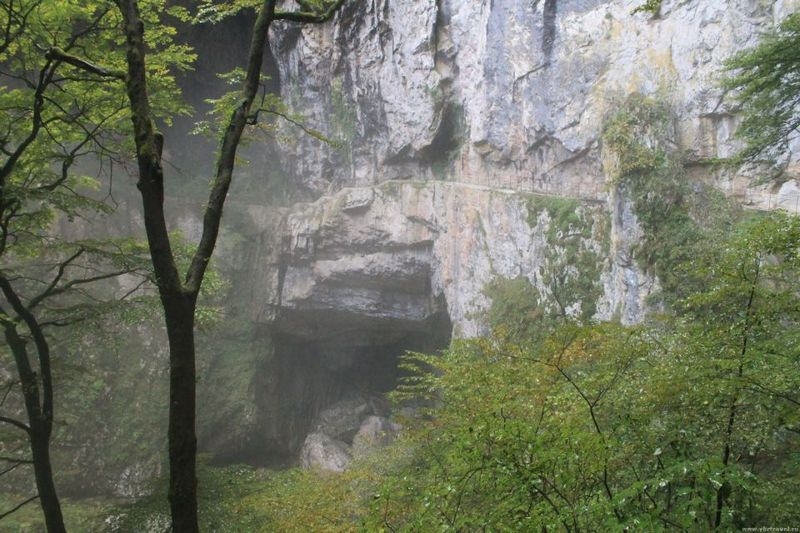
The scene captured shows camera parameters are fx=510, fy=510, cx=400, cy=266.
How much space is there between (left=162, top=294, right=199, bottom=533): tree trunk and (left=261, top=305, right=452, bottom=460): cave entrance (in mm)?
11899

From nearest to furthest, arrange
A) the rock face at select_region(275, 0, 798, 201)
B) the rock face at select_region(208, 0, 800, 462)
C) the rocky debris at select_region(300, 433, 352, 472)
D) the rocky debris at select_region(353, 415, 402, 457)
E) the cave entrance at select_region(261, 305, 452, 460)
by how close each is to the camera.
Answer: the rock face at select_region(275, 0, 798, 201) < the rock face at select_region(208, 0, 800, 462) < the rocky debris at select_region(353, 415, 402, 457) < the rocky debris at select_region(300, 433, 352, 472) < the cave entrance at select_region(261, 305, 452, 460)

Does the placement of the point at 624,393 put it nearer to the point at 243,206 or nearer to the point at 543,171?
the point at 543,171

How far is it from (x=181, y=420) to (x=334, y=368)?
15148 mm

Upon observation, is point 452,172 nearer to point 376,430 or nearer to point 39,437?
point 376,430

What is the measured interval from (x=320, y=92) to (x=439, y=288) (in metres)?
7.56

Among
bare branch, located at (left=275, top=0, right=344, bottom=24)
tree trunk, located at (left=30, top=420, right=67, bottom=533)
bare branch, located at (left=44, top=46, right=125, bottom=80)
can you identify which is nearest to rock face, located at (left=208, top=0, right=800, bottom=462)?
bare branch, located at (left=275, top=0, right=344, bottom=24)

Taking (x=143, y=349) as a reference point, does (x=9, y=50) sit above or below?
above

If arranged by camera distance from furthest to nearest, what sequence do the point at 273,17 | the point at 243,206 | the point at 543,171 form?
the point at 243,206 → the point at 543,171 → the point at 273,17

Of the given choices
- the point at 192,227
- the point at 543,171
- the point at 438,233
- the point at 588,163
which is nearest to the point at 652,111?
the point at 588,163

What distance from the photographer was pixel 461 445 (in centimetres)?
258

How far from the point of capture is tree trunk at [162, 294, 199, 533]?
2.93 m

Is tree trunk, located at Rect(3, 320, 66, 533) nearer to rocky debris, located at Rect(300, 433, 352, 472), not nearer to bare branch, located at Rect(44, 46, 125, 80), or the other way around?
bare branch, located at Rect(44, 46, 125, 80)

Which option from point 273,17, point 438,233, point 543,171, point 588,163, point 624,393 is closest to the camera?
point 624,393

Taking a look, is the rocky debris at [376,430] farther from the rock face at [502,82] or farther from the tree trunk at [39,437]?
the tree trunk at [39,437]
